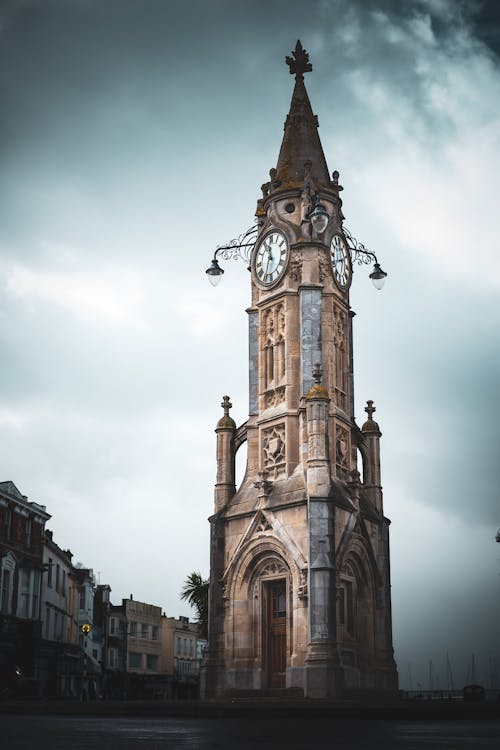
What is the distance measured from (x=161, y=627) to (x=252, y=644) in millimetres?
52205

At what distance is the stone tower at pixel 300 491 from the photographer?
3183cm

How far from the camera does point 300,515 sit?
3278 cm

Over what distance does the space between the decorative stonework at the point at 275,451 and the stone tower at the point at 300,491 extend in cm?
5

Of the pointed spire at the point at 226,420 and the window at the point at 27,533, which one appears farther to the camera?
the window at the point at 27,533

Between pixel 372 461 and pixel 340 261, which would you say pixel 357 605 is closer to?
pixel 372 461

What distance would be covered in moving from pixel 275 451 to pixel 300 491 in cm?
297

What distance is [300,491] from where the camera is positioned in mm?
33031

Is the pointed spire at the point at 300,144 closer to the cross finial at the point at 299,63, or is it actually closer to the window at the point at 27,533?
the cross finial at the point at 299,63

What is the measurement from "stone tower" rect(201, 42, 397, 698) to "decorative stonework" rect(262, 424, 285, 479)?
52 mm

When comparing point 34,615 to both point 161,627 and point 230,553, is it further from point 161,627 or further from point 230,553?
point 161,627

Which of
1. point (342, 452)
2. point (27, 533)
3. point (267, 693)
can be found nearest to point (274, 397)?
point (342, 452)

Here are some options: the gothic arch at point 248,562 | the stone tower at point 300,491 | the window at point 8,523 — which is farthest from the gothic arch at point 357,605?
the window at point 8,523

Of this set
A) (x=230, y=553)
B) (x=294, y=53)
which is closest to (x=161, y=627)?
(x=230, y=553)

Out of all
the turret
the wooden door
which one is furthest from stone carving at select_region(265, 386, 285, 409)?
the wooden door
